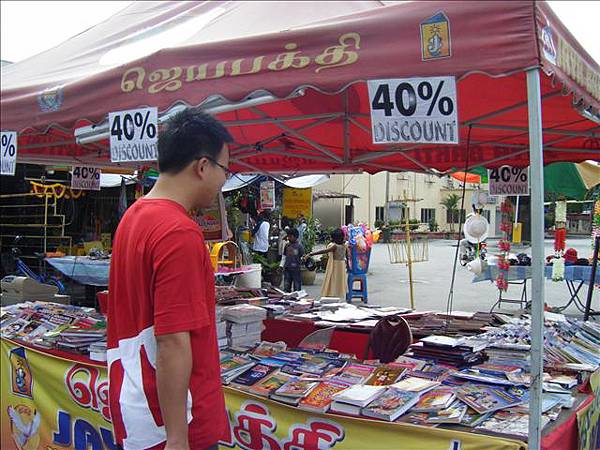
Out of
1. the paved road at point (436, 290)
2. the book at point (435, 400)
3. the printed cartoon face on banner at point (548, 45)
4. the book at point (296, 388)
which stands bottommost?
the paved road at point (436, 290)

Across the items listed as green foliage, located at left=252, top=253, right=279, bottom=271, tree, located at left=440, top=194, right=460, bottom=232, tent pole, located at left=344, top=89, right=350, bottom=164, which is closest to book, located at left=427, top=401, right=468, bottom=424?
tent pole, located at left=344, top=89, right=350, bottom=164

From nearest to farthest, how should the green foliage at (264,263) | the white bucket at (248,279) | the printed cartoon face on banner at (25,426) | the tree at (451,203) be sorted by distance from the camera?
the printed cartoon face on banner at (25,426)
the white bucket at (248,279)
the green foliage at (264,263)
the tree at (451,203)

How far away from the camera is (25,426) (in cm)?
392

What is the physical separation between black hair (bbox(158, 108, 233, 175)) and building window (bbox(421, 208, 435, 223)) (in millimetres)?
42104

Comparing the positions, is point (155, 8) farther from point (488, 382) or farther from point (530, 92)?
point (488, 382)

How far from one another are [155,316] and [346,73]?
4.49 ft

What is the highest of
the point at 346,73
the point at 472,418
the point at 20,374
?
the point at 346,73

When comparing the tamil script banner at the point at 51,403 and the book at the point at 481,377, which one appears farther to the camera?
the tamil script banner at the point at 51,403

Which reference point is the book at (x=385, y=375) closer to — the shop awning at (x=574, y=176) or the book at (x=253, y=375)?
the book at (x=253, y=375)

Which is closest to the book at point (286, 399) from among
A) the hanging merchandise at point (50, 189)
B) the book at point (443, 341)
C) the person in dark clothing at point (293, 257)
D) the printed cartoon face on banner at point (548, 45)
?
the book at point (443, 341)

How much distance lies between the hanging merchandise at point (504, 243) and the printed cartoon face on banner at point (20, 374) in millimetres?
6886

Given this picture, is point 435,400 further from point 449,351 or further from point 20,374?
point 20,374

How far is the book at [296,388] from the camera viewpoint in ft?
8.83

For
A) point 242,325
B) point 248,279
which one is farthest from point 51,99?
point 248,279
